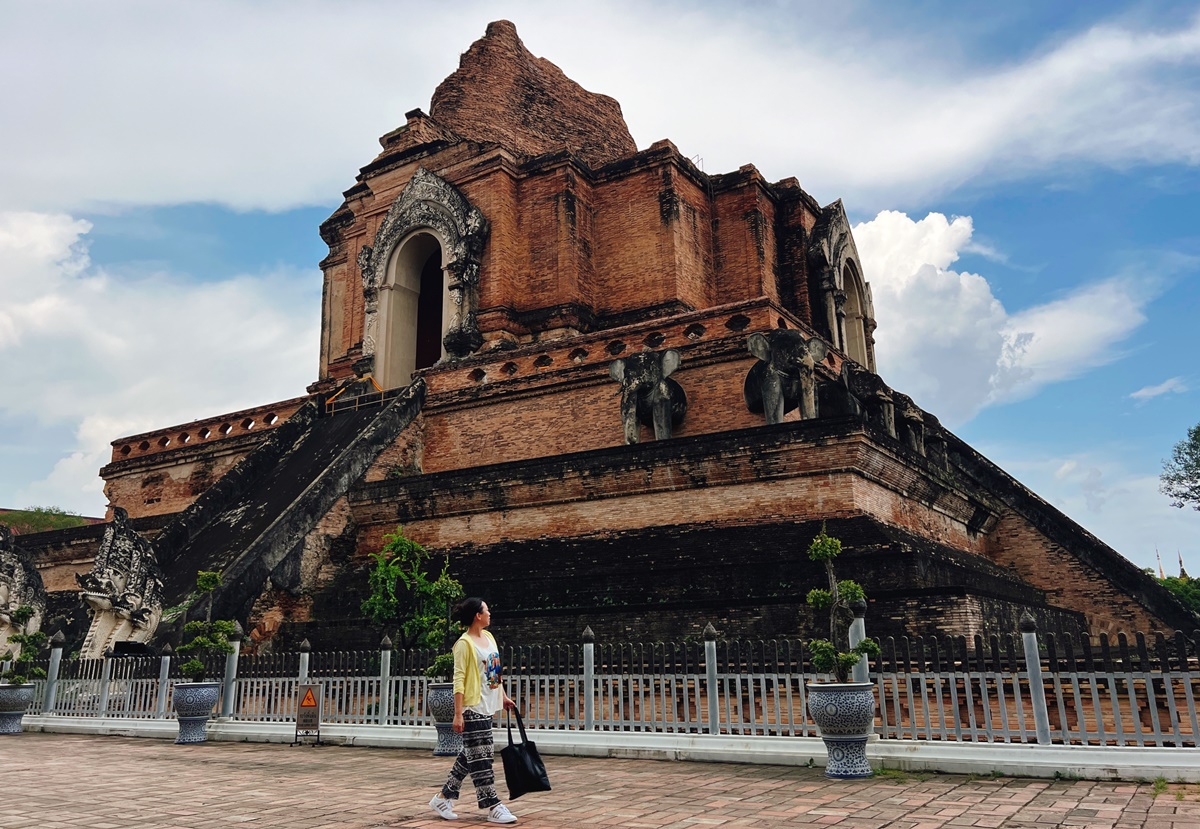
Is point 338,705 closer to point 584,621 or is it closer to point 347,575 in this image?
point 584,621

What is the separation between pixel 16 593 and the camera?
42.5 ft

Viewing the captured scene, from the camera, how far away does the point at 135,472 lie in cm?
2300

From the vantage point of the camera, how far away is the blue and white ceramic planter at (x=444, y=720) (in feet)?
27.5

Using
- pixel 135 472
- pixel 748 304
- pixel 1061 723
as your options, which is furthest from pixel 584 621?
pixel 135 472

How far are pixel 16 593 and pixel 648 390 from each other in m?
9.17

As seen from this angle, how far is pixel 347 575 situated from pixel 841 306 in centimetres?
1315

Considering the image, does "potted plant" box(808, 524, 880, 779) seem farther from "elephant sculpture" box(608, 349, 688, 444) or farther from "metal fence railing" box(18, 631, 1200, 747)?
"elephant sculpture" box(608, 349, 688, 444)

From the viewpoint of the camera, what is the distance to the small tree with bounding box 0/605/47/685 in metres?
11.6

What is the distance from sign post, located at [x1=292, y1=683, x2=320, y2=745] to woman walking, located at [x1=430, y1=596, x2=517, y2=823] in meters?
4.28

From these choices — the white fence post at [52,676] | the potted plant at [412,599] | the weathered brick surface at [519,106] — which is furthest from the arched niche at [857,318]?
the white fence post at [52,676]

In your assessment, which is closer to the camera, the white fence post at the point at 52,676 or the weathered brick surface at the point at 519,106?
the white fence post at the point at 52,676

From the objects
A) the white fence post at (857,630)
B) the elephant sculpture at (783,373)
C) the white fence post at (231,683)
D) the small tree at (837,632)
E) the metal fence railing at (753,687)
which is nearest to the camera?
the metal fence railing at (753,687)

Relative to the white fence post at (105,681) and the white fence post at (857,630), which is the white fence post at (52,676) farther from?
the white fence post at (857,630)

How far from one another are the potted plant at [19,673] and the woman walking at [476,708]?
8.00m
